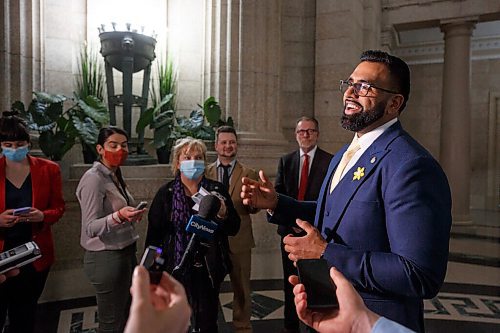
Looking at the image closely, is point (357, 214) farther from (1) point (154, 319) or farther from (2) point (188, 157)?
(2) point (188, 157)

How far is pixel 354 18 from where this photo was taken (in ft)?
21.4

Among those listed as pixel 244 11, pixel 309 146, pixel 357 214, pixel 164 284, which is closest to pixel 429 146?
pixel 244 11

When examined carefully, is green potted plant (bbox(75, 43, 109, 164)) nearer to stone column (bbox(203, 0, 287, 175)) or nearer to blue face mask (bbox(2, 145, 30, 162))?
stone column (bbox(203, 0, 287, 175))

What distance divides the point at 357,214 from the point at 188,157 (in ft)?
4.82

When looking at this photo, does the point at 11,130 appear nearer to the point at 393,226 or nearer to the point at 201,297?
the point at 201,297

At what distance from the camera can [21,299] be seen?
2.66 m

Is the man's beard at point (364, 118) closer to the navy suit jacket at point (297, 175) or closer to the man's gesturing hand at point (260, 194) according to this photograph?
the man's gesturing hand at point (260, 194)

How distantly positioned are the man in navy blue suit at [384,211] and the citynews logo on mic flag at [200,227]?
514 millimetres

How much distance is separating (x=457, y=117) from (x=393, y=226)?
25.1ft

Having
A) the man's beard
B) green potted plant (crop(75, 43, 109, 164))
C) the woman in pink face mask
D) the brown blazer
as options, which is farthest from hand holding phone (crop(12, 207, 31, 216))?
green potted plant (crop(75, 43, 109, 164))

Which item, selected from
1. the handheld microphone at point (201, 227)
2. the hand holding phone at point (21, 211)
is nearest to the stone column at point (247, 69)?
the hand holding phone at point (21, 211)

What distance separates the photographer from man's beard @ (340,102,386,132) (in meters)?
1.55

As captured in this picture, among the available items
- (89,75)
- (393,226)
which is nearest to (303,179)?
(393,226)

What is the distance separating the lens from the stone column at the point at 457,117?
8117 mm
